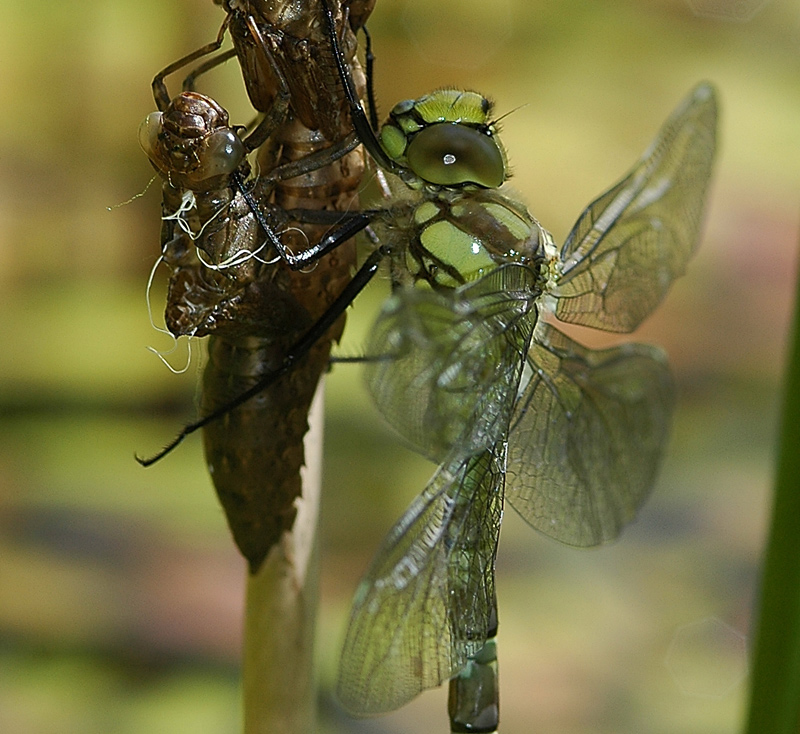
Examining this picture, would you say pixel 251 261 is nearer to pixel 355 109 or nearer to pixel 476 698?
pixel 355 109

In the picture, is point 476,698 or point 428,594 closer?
point 428,594

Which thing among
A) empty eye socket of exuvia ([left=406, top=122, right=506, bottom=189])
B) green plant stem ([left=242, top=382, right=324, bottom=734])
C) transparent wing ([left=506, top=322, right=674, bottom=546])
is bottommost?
green plant stem ([left=242, top=382, right=324, bottom=734])

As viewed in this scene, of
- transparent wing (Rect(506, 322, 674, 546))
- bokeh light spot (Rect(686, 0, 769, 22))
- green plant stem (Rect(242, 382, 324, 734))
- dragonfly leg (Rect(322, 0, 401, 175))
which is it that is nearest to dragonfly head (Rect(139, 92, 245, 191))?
dragonfly leg (Rect(322, 0, 401, 175))

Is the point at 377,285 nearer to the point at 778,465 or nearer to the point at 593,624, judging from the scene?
the point at 778,465

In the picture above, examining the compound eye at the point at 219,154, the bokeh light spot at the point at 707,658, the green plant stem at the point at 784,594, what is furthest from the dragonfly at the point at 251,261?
the bokeh light spot at the point at 707,658

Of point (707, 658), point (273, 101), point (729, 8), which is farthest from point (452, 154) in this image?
point (707, 658)

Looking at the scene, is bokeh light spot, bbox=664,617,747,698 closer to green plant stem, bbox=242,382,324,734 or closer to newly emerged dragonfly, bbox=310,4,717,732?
newly emerged dragonfly, bbox=310,4,717,732
